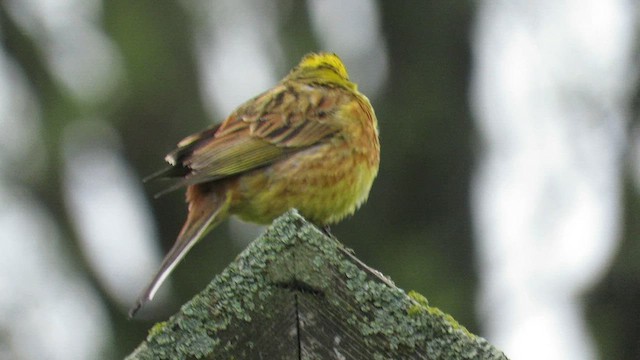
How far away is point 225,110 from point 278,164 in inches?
262

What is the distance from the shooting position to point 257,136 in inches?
217

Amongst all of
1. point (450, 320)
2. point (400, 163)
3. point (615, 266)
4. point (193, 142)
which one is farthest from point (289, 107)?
point (400, 163)

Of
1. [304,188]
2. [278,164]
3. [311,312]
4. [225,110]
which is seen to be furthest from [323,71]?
[225,110]

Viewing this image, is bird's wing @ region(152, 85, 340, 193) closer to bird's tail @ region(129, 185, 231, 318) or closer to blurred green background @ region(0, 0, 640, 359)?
bird's tail @ region(129, 185, 231, 318)

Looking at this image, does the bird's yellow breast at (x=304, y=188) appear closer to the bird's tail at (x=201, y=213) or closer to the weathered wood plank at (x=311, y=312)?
the bird's tail at (x=201, y=213)

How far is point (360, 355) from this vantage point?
3246 mm

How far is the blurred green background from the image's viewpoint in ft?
37.3

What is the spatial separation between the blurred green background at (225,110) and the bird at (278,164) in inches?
218

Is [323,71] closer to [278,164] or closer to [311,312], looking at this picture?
[278,164]

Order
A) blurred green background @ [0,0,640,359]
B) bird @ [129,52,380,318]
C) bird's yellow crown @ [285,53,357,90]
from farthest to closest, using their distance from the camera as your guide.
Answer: blurred green background @ [0,0,640,359]
bird's yellow crown @ [285,53,357,90]
bird @ [129,52,380,318]

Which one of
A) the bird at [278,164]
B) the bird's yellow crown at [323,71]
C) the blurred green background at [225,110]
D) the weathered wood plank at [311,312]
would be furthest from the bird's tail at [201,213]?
the blurred green background at [225,110]

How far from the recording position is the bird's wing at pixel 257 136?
525 cm

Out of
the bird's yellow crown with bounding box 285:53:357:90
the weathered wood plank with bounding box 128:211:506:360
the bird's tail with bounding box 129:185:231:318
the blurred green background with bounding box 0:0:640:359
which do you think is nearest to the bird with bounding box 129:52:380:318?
the bird's tail with bounding box 129:185:231:318

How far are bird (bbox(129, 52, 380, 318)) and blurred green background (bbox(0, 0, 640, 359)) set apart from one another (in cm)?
554
